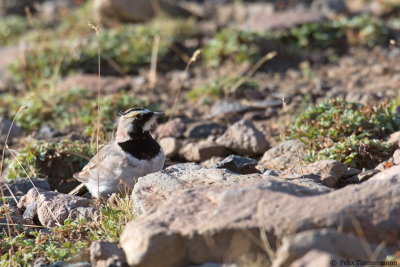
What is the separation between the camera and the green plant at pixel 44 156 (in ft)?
23.3

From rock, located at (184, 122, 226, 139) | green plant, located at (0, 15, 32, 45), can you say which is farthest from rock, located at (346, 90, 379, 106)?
green plant, located at (0, 15, 32, 45)

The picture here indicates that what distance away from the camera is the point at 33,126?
8.75m

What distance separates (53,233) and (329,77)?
592 centimetres

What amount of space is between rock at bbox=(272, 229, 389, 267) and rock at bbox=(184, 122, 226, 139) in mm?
4273

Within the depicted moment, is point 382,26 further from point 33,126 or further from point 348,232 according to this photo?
point 348,232

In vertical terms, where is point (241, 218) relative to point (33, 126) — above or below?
above

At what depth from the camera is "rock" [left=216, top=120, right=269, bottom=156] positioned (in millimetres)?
7254

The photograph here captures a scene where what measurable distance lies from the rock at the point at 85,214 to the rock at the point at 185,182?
50cm

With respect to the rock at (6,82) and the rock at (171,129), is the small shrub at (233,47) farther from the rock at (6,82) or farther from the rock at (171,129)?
the rock at (6,82)

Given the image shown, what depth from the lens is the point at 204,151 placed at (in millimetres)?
7301

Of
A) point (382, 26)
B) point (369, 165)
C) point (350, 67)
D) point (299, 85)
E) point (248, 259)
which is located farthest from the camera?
point (382, 26)

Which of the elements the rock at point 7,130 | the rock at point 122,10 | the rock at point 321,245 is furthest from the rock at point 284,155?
the rock at point 122,10

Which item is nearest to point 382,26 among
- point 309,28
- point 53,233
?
point 309,28

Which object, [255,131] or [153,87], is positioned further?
[153,87]
